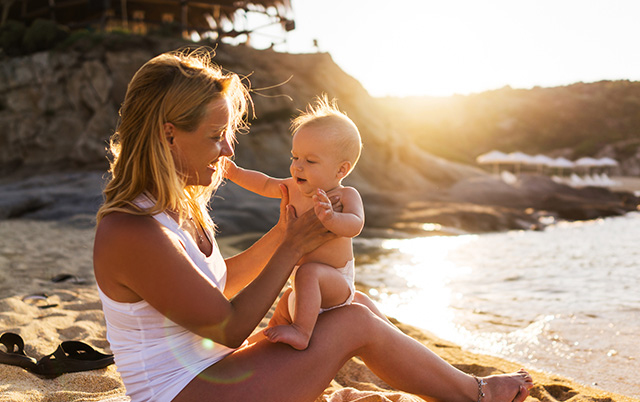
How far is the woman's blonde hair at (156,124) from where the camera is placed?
1.79 m

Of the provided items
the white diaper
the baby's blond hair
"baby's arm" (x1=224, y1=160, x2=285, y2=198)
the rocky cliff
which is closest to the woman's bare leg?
the white diaper

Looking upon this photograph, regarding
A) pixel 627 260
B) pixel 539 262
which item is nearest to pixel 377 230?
pixel 539 262

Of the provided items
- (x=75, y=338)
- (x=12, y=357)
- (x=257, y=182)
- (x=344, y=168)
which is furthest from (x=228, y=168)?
(x=75, y=338)

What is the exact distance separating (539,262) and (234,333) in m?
8.39

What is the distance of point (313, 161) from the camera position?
2.54m

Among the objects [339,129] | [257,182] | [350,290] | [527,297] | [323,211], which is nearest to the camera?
[323,211]

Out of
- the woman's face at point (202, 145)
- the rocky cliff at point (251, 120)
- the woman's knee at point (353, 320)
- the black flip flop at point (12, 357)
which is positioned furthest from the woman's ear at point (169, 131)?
the rocky cliff at point (251, 120)

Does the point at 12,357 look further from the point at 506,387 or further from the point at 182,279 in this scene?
the point at 506,387

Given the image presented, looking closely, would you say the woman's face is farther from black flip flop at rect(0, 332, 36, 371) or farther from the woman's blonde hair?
black flip flop at rect(0, 332, 36, 371)

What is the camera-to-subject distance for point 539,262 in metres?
9.00

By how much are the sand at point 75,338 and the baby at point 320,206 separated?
616mm

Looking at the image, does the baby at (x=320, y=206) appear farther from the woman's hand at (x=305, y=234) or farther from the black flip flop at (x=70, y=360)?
the black flip flop at (x=70, y=360)

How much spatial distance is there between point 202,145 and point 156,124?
0.19 meters

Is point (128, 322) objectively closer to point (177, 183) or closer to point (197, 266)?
point (197, 266)
